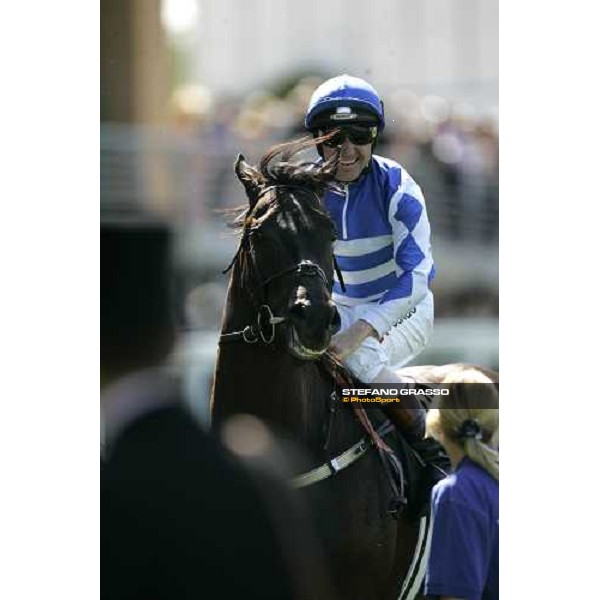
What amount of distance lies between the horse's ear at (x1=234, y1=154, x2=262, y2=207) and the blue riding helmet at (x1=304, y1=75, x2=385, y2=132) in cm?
31

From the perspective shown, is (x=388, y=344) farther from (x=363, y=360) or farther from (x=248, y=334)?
→ (x=248, y=334)

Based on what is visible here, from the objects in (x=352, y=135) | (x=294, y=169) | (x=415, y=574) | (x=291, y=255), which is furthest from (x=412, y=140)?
(x=415, y=574)

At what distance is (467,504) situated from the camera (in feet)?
13.5

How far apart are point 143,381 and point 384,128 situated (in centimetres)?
137

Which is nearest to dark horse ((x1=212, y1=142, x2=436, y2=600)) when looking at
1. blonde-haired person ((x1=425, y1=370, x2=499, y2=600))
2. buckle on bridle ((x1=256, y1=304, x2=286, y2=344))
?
buckle on bridle ((x1=256, y1=304, x2=286, y2=344))

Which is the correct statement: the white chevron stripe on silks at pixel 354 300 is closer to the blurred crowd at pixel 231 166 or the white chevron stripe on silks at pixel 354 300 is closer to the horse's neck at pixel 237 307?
the blurred crowd at pixel 231 166

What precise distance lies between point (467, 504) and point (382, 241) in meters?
1.06

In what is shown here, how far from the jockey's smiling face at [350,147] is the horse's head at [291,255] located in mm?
128

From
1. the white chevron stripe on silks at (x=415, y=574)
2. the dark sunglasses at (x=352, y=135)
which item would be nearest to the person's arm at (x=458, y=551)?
the white chevron stripe on silks at (x=415, y=574)

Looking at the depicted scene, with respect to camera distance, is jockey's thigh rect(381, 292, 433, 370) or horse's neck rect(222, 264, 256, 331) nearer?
horse's neck rect(222, 264, 256, 331)

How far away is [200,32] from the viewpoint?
14.8 ft

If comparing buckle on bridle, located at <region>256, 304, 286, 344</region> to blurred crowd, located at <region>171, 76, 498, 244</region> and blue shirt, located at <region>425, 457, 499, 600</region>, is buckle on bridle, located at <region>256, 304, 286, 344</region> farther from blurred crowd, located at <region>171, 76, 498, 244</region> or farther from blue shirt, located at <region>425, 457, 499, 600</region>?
blue shirt, located at <region>425, 457, 499, 600</region>

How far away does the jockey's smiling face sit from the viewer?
435cm
